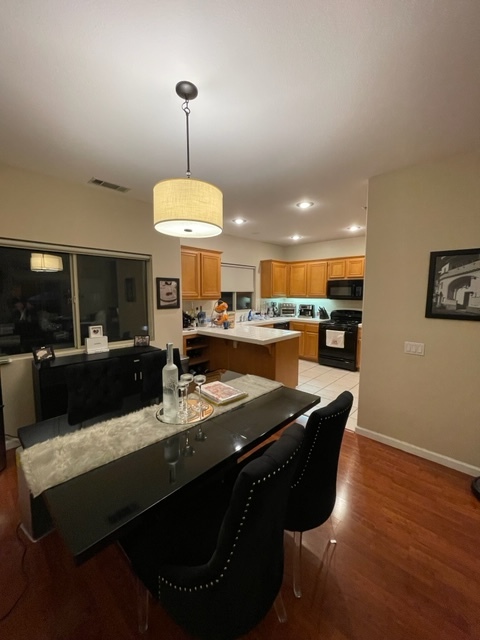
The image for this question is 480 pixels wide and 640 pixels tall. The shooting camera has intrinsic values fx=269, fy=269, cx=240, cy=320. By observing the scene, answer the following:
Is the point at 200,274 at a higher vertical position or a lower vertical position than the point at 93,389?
higher

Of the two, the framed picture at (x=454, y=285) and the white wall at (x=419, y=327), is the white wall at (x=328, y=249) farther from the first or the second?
the framed picture at (x=454, y=285)

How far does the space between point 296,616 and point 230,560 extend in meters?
0.87

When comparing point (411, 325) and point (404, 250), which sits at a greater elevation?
point (404, 250)

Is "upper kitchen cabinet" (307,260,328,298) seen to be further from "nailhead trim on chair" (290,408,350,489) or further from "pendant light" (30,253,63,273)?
"nailhead trim on chair" (290,408,350,489)

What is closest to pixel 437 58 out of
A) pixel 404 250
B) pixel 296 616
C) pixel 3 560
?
pixel 404 250

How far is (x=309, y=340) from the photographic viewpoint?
236 inches

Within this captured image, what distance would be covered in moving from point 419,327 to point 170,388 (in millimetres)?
2280

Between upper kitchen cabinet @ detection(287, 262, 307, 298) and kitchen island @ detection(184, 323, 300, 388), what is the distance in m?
2.59

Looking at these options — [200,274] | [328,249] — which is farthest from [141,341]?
[328,249]

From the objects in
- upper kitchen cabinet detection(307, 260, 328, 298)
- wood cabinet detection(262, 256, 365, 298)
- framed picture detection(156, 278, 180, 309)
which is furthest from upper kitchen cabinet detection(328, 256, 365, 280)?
framed picture detection(156, 278, 180, 309)

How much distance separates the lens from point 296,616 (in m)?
1.29

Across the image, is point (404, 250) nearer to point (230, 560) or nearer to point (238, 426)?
point (238, 426)

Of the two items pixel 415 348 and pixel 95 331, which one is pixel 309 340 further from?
pixel 95 331

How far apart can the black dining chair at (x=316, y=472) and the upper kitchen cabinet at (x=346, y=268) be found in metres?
4.68
